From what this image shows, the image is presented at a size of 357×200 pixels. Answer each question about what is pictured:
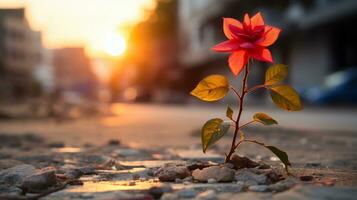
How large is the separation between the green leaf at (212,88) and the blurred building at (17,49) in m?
60.5

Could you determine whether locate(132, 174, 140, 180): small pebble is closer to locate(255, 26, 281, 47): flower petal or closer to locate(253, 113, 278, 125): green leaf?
locate(253, 113, 278, 125): green leaf

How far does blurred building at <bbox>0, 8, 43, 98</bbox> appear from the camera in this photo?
67.8 m

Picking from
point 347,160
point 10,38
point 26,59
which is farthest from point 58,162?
point 26,59

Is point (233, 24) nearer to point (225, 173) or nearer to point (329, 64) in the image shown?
point (225, 173)

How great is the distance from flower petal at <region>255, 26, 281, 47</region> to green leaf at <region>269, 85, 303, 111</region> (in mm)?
258

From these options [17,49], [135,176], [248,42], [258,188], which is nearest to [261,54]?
[248,42]

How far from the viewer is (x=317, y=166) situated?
400 cm

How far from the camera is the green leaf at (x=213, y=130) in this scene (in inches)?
123

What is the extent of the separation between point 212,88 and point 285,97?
0.42 metres

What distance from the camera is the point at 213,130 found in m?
3.17

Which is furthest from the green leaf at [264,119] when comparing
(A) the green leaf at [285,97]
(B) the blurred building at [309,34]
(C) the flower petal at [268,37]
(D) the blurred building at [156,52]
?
(D) the blurred building at [156,52]

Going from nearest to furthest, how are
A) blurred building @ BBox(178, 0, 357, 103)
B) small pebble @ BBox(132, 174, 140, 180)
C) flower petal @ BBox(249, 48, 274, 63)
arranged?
1. flower petal @ BBox(249, 48, 274, 63)
2. small pebble @ BBox(132, 174, 140, 180)
3. blurred building @ BBox(178, 0, 357, 103)

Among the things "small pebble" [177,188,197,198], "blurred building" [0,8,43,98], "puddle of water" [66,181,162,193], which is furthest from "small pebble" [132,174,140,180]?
"blurred building" [0,8,43,98]

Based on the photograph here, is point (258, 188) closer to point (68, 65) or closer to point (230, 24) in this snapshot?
point (230, 24)
